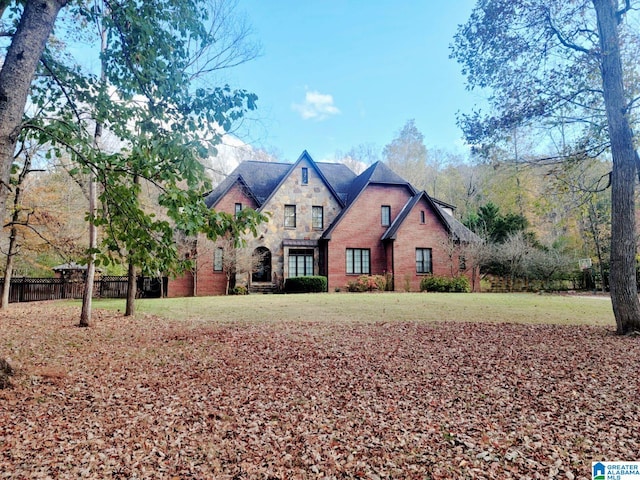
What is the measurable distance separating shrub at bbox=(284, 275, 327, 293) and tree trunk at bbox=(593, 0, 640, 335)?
15.1m

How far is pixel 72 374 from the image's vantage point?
5.33m

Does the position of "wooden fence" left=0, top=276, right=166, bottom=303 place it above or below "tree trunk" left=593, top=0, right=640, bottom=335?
below

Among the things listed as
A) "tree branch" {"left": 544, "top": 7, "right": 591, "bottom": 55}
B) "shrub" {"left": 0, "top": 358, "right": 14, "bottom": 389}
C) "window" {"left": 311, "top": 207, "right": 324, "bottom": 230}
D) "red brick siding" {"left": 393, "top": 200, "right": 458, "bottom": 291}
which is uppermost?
"tree branch" {"left": 544, "top": 7, "right": 591, "bottom": 55}

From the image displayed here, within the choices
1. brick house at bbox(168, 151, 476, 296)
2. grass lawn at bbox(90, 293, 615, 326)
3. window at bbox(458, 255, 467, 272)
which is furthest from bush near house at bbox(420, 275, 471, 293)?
grass lawn at bbox(90, 293, 615, 326)

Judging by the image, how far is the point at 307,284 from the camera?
845 inches

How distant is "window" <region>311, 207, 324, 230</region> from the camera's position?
2419 centimetres

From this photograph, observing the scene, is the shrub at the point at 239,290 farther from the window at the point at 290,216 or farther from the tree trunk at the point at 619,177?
the tree trunk at the point at 619,177

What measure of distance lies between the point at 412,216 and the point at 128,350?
18.8 metres

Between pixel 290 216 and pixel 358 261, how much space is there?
5.17 m

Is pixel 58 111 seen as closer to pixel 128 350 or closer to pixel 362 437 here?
pixel 128 350

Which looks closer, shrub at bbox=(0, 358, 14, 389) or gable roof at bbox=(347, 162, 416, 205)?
shrub at bbox=(0, 358, 14, 389)

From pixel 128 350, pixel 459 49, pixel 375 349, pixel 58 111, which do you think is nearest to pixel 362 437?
pixel 375 349

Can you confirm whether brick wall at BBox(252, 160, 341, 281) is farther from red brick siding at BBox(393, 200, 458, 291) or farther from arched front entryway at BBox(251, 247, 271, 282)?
red brick siding at BBox(393, 200, 458, 291)

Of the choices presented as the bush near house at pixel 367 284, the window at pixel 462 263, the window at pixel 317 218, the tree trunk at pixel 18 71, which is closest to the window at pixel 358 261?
the bush near house at pixel 367 284
